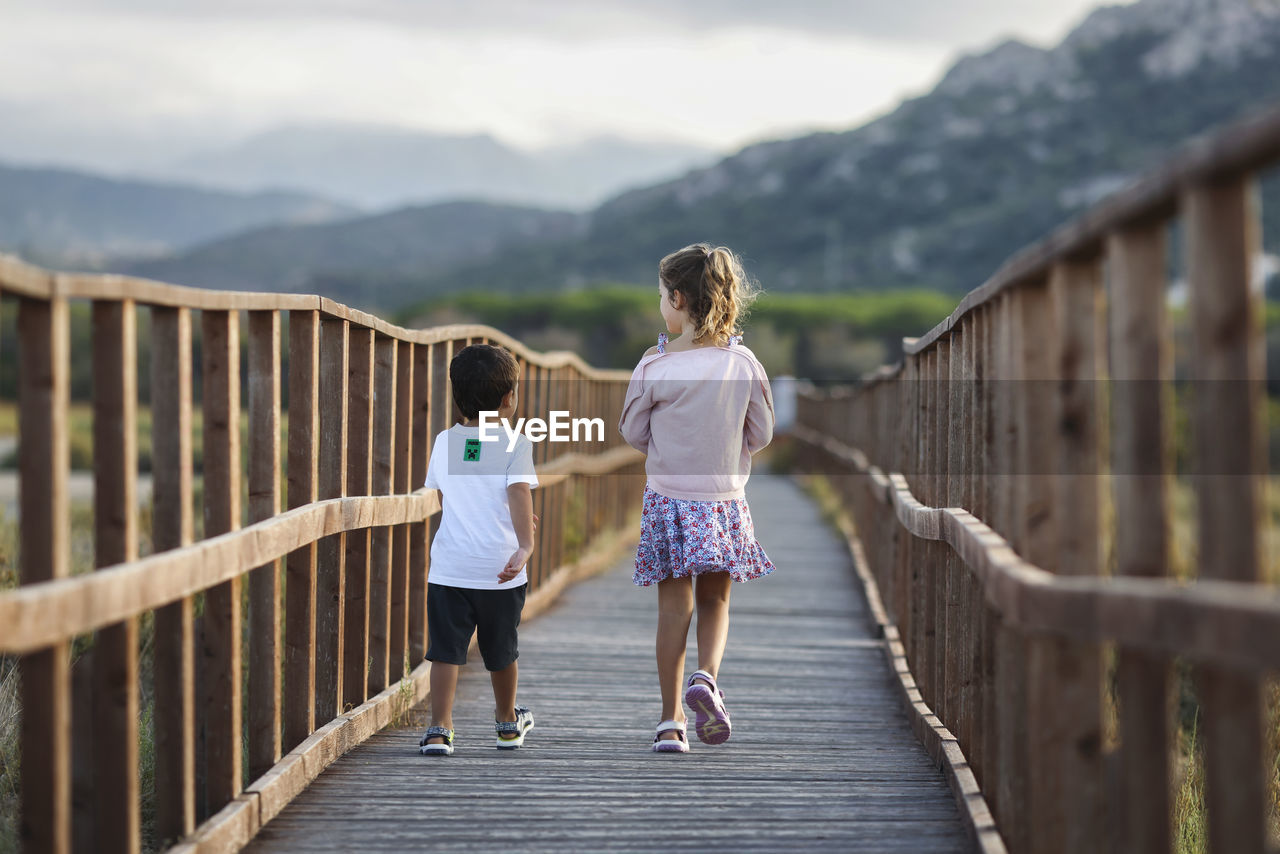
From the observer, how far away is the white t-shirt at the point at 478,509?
445cm

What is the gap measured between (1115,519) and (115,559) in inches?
82.0

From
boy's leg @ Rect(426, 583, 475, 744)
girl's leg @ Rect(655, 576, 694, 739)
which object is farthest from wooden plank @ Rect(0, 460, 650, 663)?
girl's leg @ Rect(655, 576, 694, 739)

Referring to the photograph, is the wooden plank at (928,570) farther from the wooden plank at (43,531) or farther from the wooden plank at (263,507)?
the wooden plank at (43,531)

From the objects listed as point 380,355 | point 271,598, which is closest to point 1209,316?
point 271,598

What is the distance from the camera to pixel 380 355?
191 inches

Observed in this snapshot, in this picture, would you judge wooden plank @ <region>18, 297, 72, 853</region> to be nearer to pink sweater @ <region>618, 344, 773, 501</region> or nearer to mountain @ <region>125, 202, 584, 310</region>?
pink sweater @ <region>618, 344, 773, 501</region>

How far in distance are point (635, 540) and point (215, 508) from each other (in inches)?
395

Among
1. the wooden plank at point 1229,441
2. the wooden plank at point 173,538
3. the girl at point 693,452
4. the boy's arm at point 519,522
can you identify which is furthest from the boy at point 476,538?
the wooden plank at point 1229,441

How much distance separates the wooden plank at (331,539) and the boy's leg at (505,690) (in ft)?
1.64

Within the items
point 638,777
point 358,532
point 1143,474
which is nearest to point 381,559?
point 358,532

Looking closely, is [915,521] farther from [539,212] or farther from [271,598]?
[539,212]

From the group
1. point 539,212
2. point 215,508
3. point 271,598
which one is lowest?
point 271,598

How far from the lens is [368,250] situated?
478 ft

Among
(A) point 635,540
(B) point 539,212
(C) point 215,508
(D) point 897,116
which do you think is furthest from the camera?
(B) point 539,212
